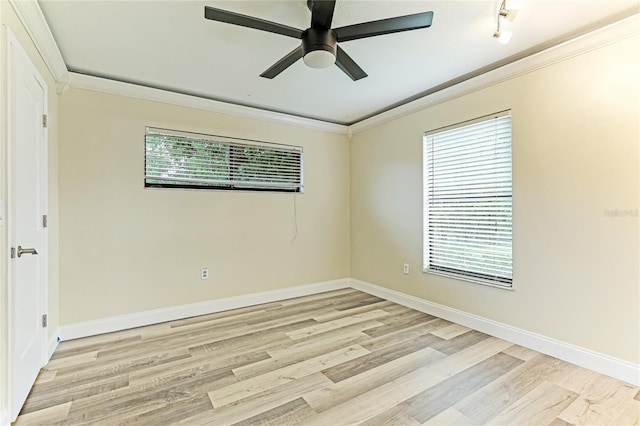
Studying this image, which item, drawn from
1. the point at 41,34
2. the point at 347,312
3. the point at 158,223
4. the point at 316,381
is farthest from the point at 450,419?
the point at 41,34

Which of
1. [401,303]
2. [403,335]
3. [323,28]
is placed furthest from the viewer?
[401,303]

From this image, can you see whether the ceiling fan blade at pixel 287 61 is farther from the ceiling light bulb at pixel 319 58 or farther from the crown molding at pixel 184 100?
the crown molding at pixel 184 100

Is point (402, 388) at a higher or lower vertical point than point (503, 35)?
lower

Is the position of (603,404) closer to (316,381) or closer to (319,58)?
(316,381)

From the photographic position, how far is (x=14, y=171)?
176 cm

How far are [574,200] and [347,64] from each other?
80.6 inches

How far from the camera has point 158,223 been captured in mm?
3217

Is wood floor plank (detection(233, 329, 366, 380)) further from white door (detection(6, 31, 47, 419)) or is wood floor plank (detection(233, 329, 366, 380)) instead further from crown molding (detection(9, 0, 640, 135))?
crown molding (detection(9, 0, 640, 135))

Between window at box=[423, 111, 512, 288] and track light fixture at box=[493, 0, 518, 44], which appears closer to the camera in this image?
track light fixture at box=[493, 0, 518, 44]

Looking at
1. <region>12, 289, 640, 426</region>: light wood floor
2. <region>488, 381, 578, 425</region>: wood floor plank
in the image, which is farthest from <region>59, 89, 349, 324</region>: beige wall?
<region>488, 381, 578, 425</region>: wood floor plank

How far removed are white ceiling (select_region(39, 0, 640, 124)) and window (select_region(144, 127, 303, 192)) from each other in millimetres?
555

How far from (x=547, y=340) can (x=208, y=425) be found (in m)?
2.62

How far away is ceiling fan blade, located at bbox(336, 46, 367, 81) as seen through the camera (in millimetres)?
2062

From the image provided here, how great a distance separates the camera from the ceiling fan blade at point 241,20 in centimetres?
166
